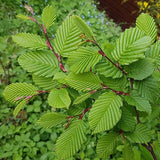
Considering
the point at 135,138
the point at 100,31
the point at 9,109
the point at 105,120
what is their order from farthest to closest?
the point at 100,31 < the point at 9,109 < the point at 135,138 < the point at 105,120

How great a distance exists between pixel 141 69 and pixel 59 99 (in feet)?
0.87

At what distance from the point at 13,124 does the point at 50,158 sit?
2.25 ft

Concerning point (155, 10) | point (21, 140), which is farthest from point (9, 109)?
point (155, 10)

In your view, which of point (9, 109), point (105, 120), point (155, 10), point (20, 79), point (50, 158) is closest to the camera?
point (105, 120)

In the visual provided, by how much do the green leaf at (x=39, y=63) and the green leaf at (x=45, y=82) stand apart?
3 cm

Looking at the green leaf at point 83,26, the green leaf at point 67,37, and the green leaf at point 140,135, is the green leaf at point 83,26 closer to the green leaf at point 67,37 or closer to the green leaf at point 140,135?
the green leaf at point 67,37

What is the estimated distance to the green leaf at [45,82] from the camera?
63 centimetres

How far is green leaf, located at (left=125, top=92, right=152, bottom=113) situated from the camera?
21.6 inches

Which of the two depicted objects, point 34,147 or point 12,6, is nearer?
point 34,147

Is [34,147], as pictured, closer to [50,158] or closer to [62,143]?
[50,158]

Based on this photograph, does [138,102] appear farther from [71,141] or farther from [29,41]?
[29,41]

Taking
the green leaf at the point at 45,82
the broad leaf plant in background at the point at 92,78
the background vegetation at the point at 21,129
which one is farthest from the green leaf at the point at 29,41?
the background vegetation at the point at 21,129

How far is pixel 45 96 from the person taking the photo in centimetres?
250

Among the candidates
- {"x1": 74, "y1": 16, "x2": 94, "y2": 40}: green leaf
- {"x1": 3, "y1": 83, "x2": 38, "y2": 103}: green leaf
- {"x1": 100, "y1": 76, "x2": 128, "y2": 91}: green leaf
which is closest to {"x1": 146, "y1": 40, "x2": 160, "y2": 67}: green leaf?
{"x1": 100, "y1": 76, "x2": 128, "y2": 91}: green leaf
